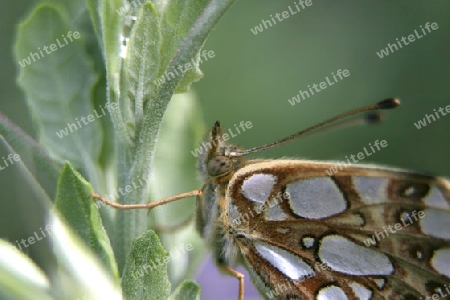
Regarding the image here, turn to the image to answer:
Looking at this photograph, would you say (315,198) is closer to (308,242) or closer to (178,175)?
(308,242)

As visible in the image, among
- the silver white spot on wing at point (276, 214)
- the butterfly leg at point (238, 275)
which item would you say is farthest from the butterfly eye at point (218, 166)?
the butterfly leg at point (238, 275)

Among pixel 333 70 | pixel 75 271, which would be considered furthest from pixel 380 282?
pixel 333 70

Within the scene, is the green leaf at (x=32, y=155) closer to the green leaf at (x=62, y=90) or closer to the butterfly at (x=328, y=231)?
the green leaf at (x=62, y=90)

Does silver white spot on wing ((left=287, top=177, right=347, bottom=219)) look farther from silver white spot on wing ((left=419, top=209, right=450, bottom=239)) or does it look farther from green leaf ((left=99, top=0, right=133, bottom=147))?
green leaf ((left=99, top=0, right=133, bottom=147))

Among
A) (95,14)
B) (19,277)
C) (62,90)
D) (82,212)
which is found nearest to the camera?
(19,277)

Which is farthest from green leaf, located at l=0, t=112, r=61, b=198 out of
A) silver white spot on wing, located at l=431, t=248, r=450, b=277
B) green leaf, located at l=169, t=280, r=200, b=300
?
silver white spot on wing, located at l=431, t=248, r=450, b=277

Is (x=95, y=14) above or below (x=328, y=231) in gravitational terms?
above
